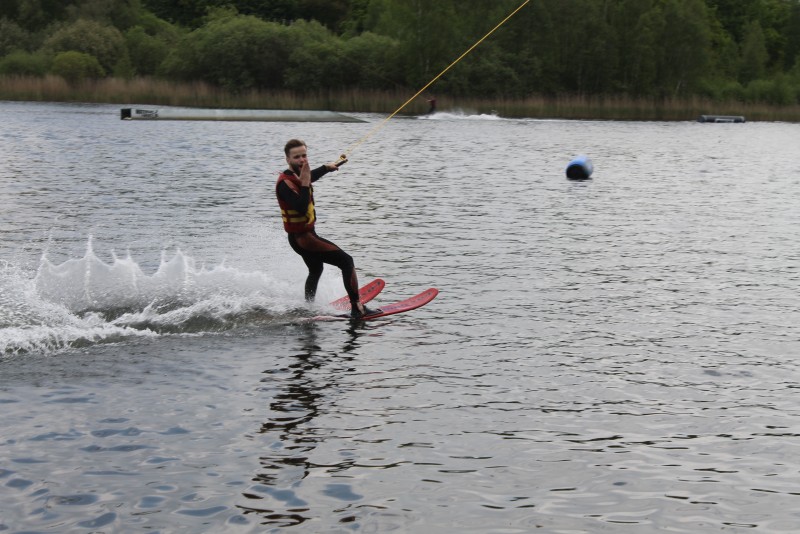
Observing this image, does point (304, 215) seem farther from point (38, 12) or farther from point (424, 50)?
point (38, 12)

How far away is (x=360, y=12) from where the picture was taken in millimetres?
→ 117375

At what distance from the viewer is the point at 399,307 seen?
13.0 m

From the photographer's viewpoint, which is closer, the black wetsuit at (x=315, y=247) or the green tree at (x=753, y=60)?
the black wetsuit at (x=315, y=247)

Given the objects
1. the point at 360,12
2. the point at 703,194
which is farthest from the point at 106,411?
the point at 360,12

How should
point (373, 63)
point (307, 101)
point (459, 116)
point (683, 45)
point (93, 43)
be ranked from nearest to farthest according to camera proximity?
point (307, 101), point (459, 116), point (93, 43), point (373, 63), point (683, 45)

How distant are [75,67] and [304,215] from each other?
232 feet

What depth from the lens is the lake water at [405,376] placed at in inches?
279

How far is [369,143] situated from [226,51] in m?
39.0

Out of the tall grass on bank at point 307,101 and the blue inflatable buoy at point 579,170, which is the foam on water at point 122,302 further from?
the tall grass on bank at point 307,101

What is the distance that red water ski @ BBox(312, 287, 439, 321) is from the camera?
12461 millimetres

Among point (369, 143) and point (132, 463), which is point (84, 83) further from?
point (132, 463)

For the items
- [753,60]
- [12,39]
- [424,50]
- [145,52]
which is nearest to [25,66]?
[145,52]

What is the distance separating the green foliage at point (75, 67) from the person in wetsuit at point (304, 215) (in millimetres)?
70281

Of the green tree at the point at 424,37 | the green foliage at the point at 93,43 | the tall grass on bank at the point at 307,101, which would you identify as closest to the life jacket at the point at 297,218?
the tall grass on bank at the point at 307,101
